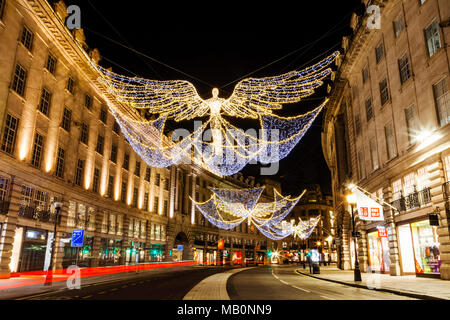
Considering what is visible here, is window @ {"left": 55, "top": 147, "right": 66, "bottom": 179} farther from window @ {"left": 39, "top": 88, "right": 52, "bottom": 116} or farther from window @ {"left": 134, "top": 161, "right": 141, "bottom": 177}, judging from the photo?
window @ {"left": 134, "top": 161, "right": 141, "bottom": 177}

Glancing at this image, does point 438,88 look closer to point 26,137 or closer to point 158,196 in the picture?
point 26,137

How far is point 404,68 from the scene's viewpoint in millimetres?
22750

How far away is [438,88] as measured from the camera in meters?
19.1

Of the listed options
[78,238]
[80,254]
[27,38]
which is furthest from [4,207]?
[80,254]

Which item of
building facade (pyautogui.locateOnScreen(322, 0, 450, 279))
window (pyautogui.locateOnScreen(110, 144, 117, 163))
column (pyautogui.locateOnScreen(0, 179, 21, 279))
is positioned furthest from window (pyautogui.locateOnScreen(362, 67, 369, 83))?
window (pyautogui.locateOnScreen(110, 144, 117, 163))

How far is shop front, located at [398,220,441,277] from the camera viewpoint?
2042 cm

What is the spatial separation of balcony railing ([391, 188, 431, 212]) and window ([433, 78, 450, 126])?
4.08 meters

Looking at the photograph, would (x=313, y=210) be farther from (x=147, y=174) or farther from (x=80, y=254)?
(x=80, y=254)

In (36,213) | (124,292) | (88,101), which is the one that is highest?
(88,101)

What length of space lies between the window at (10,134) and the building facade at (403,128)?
2558cm

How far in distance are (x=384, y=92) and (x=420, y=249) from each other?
10995 mm

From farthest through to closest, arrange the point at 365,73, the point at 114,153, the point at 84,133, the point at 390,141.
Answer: the point at 114,153 → the point at 84,133 → the point at 365,73 → the point at 390,141
